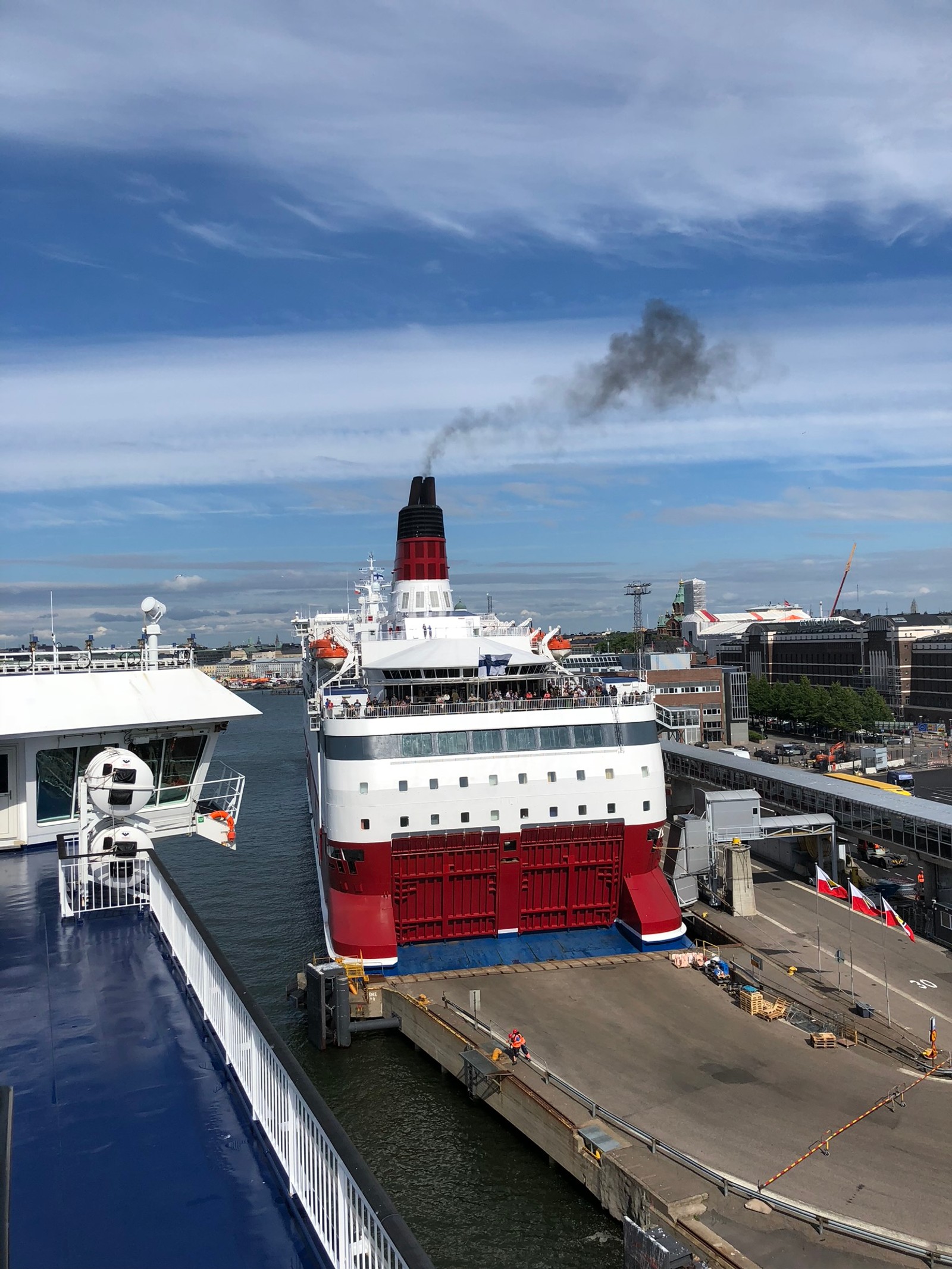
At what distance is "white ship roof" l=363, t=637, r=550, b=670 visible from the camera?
28.2 m

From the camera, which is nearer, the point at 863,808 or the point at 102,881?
the point at 102,881

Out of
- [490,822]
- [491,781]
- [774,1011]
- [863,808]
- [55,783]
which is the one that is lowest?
[774,1011]

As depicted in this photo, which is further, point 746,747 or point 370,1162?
point 746,747

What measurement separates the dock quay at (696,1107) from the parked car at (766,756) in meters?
48.2

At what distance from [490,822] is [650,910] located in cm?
515

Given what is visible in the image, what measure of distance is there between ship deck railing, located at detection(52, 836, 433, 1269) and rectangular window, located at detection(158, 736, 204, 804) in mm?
4208

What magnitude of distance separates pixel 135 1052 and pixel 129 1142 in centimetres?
163

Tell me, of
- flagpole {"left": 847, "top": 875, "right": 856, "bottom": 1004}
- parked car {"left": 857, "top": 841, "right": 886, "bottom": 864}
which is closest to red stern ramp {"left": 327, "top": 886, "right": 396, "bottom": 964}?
flagpole {"left": 847, "top": 875, "right": 856, "bottom": 1004}

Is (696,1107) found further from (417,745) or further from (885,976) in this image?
(417,745)

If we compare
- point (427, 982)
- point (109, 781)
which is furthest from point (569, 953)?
point (109, 781)

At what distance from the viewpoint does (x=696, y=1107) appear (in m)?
17.0

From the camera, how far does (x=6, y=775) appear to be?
15266 mm

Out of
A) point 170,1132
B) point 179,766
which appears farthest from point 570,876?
point 170,1132

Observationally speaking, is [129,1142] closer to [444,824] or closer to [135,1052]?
[135,1052]
